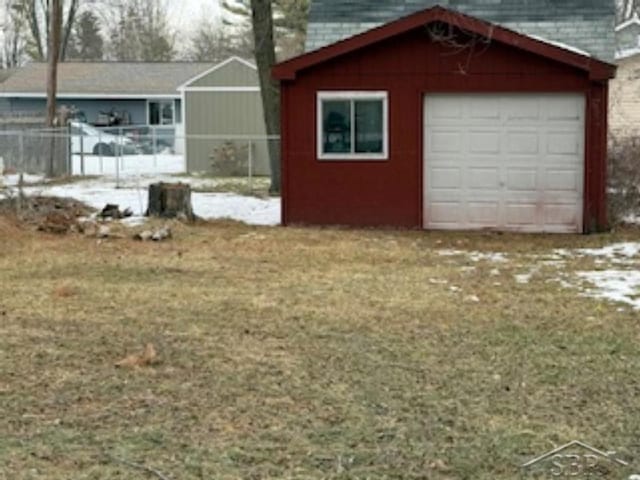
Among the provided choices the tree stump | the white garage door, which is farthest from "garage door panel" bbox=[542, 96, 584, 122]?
the tree stump

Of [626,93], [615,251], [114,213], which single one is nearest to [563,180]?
[615,251]

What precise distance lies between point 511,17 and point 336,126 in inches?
134

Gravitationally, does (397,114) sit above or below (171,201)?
above

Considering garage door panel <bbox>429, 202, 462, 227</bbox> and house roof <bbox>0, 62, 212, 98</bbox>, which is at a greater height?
house roof <bbox>0, 62, 212, 98</bbox>

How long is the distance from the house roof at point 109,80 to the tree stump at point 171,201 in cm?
2398

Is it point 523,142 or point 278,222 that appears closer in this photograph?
point 523,142

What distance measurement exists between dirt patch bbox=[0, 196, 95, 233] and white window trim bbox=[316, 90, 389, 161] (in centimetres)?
370

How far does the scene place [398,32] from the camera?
45.0 feet

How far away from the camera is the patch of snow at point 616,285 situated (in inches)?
344

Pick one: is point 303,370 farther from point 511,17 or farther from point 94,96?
point 94,96

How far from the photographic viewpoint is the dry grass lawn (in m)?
4.58

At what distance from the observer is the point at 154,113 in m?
39.9

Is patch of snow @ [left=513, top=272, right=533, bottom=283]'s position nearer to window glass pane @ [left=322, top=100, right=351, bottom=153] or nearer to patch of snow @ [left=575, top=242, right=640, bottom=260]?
patch of snow @ [left=575, top=242, right=640, bottom=260]

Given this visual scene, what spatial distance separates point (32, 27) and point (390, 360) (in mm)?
51928
